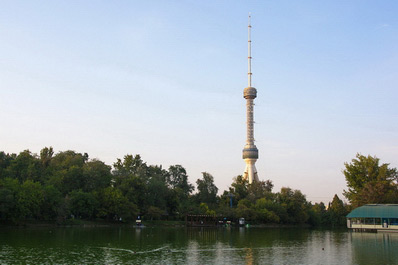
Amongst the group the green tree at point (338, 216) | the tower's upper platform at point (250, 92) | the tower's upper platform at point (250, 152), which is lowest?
the green tree at point (338, 216)

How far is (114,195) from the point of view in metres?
74.1

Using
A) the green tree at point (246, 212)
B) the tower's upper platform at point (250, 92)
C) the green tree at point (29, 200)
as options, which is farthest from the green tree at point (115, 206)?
the tower's upper platform at point (250, 92)

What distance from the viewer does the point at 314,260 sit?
30.8 metres

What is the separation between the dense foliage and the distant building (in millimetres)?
25117

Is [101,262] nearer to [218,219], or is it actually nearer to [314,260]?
[314,260]

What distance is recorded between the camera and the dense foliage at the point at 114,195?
64.0 metres

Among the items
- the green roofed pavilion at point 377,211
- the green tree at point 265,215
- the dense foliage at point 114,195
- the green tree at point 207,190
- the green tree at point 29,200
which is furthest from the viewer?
the green tree at point 207,190

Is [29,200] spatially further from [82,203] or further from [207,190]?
[207,190]

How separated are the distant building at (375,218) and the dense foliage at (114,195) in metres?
25.1

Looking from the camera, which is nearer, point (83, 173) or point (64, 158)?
point (83, 173)

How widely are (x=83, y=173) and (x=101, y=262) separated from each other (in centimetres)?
5334

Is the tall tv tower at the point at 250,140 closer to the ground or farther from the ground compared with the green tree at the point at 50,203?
farther from the ground

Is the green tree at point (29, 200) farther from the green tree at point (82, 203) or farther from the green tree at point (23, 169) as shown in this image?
the green tree at point (23, 169)

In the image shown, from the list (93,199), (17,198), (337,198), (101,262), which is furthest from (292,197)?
(101,262)
